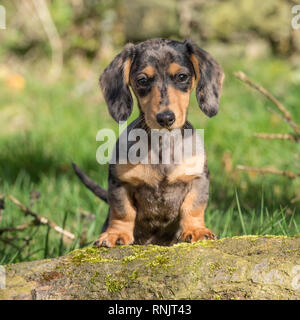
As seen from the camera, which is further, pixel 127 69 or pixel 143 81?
pixel 127 69

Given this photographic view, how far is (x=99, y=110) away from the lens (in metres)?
6.37

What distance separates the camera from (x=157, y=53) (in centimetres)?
229

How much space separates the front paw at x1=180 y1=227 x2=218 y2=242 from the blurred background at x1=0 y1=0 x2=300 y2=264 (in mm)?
527

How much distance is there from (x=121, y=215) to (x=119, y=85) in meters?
0.63

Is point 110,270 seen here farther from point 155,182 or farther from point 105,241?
point 155,182

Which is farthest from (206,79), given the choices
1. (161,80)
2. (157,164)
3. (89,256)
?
(89,256)

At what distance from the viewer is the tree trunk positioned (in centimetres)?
179

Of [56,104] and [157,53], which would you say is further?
[56,104]

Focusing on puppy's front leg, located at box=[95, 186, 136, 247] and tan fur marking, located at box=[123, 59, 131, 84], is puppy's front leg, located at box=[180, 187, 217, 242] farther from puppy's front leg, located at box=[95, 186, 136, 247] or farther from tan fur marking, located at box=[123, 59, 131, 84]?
tan fur marking, located at box=[123, 59, 131, 84]

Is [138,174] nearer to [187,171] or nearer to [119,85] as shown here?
[187,171]

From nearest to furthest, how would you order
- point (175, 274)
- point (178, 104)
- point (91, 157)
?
point (175, 274) < point (178, 104) < point (91, 157)

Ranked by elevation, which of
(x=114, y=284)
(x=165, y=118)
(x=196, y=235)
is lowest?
(x=114, y=284)

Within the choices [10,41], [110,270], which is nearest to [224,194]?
[110,270]

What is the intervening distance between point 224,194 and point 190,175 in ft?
5.06
